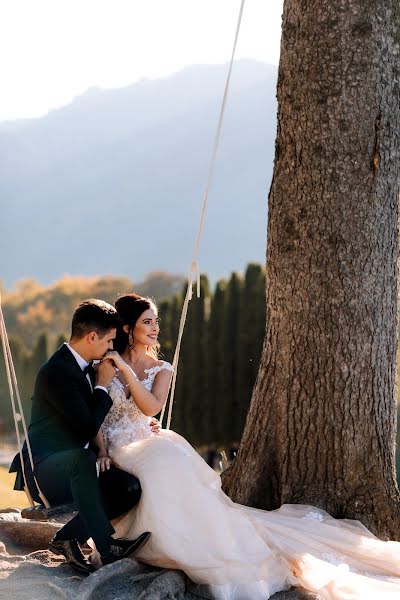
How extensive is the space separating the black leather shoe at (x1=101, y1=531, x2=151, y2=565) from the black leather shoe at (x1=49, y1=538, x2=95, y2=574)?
121mm

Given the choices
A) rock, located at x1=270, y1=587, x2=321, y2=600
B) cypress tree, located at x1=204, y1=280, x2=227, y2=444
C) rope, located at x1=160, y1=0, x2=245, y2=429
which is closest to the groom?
rope, located at x1=160, y1=0, x2=245, y2=429

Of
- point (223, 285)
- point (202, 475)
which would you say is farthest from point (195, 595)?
point (223, 285)

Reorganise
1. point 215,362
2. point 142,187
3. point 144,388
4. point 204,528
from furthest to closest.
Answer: point 142,187 → point 215,362 → point 144,388 → point 204,528

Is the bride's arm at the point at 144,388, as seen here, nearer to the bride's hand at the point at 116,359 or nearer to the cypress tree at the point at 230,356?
the bride's hand at the point at 116,359

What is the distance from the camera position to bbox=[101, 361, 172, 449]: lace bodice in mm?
3842

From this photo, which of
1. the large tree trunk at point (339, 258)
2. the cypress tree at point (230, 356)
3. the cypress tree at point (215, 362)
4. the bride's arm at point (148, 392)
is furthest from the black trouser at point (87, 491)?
the cypress tree at point (215, 362)

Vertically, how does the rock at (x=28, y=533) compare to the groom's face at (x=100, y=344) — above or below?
below

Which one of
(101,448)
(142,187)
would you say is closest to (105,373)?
(101,448)

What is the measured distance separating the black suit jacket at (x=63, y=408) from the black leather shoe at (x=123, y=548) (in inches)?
15.5

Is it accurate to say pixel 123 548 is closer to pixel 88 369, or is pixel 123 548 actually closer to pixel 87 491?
pixel 87 491

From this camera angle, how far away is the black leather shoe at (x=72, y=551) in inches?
142

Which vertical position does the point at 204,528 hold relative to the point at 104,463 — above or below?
below

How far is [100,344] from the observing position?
375 centimetres

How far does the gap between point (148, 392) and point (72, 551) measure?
0.69 m
